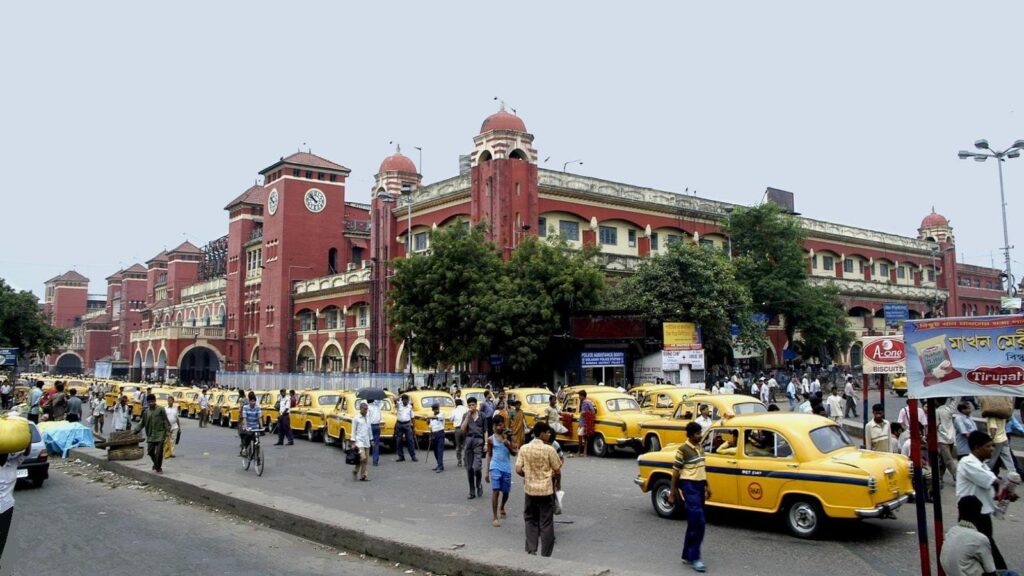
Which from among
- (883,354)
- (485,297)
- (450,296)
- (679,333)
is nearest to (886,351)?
(883,354)

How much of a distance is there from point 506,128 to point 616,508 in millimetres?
29132

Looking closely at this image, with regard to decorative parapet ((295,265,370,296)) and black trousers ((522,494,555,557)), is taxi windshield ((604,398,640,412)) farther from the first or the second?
decorative parapet ((295,265,370,296))

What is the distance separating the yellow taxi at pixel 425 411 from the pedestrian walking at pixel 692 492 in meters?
12.2

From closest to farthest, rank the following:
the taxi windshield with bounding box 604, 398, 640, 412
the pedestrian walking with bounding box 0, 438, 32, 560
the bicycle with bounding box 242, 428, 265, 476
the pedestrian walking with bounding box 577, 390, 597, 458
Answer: the pedestrian walking with bounding box 0, 438, 32, 560 → the bicycle with bounding box 242, 428, 265, 476 → the pedestrian walking with bounding box 577, 390, 597, 458 → the taxi windshield with bounding box 604, 398, 640, 412

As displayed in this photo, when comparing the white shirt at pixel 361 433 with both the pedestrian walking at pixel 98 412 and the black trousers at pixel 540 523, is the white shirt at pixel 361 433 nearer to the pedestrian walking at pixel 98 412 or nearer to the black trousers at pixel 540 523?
the black trousers at pixel 540 523

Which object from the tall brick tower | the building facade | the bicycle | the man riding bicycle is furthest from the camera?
the building facade

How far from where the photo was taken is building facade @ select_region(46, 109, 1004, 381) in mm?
39906

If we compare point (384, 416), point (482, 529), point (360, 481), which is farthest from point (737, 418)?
point (384, 416)

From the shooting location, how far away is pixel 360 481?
15.2 meters

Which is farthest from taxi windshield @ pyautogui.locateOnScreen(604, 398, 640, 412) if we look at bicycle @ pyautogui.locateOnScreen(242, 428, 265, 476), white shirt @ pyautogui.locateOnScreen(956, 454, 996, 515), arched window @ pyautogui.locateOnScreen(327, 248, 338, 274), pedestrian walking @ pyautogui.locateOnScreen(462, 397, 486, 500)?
arched window @ pyautogui.locateOnScreen(327, 248, 338, 274)

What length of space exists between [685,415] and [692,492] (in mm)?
8280

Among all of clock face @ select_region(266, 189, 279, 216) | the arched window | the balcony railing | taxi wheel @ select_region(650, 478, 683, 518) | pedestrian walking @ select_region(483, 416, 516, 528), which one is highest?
clock face @ select_region(266, 189, 279, 216)

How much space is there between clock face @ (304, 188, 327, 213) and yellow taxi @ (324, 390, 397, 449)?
37072 millimetres

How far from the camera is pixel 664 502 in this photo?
11.3m
